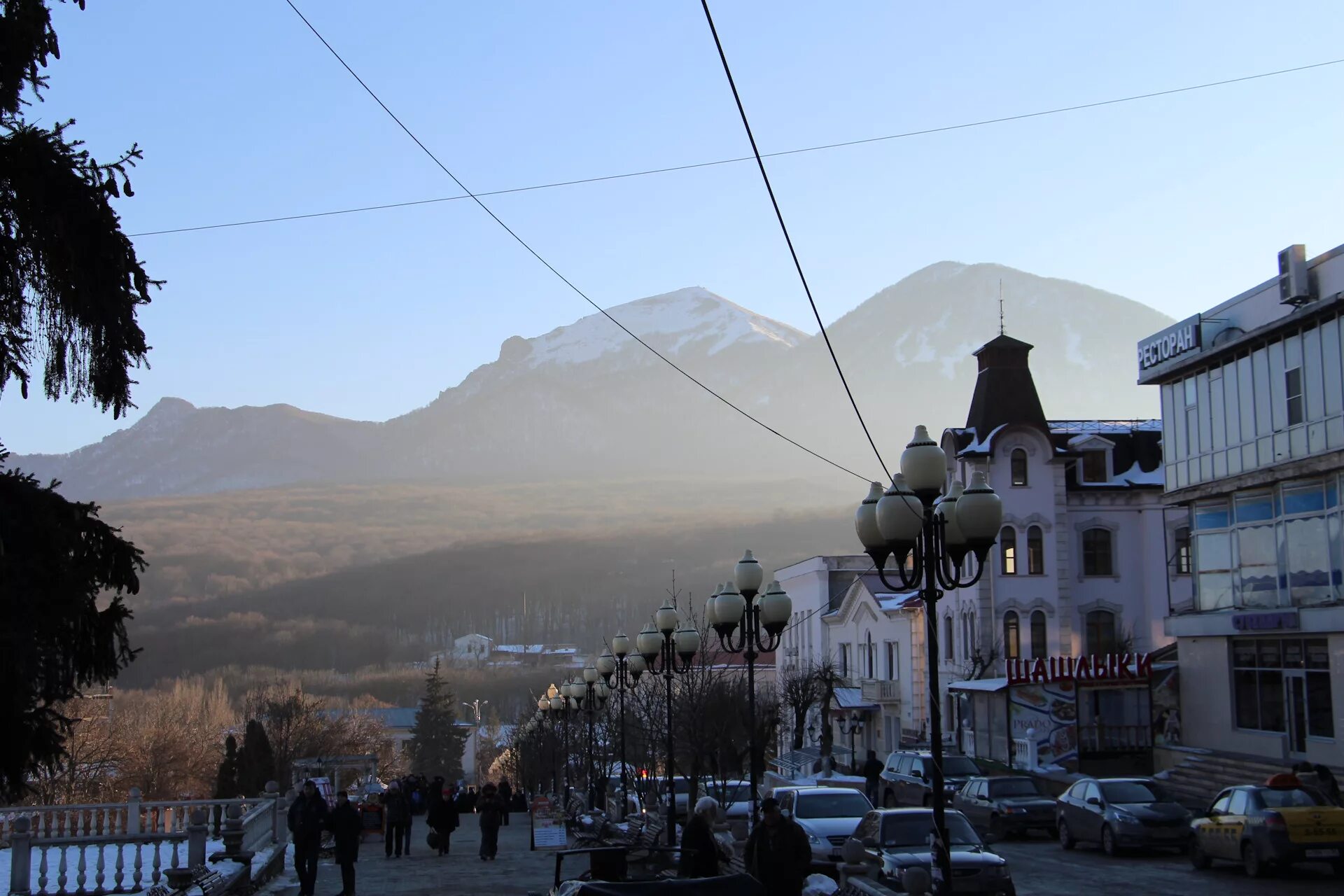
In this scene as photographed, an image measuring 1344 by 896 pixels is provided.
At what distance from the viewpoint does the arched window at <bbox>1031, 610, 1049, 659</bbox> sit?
5516cm

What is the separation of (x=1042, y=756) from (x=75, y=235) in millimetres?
39219

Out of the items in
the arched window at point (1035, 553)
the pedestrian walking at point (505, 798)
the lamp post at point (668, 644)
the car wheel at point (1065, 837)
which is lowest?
the pedestrian walking at point (505, 798)

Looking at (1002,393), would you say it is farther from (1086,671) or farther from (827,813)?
(827,813)

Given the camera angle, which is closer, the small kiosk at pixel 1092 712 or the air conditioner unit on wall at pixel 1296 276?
the air conditioner unit on wall at pixel 1296 276

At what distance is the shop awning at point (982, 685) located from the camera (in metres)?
46.1

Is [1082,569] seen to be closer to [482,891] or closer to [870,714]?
[870,714]

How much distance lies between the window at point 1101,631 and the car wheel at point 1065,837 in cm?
2816

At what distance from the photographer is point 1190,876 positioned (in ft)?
75.3

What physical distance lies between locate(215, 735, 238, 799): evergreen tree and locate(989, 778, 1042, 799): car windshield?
89.9 feet

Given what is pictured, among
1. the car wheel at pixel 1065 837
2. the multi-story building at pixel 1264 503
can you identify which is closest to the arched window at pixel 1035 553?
the multi-story building at pixel 1264 503

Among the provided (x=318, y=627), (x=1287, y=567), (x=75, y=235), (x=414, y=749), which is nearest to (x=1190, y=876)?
(x=1287, y=567)

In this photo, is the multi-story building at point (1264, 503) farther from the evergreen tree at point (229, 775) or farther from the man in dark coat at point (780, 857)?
the evergreen tree at point (229, 775)

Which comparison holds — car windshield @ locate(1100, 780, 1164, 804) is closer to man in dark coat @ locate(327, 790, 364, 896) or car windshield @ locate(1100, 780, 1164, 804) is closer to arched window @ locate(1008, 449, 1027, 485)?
man in dark coat @ locate(327, 790, 364, 896)

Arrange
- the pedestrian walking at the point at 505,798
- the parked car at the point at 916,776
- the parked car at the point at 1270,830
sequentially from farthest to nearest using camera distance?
the pedestrian walking at the point at 505,798, the parked car at the point at 916,776, the parked car at the point at 1270,830
